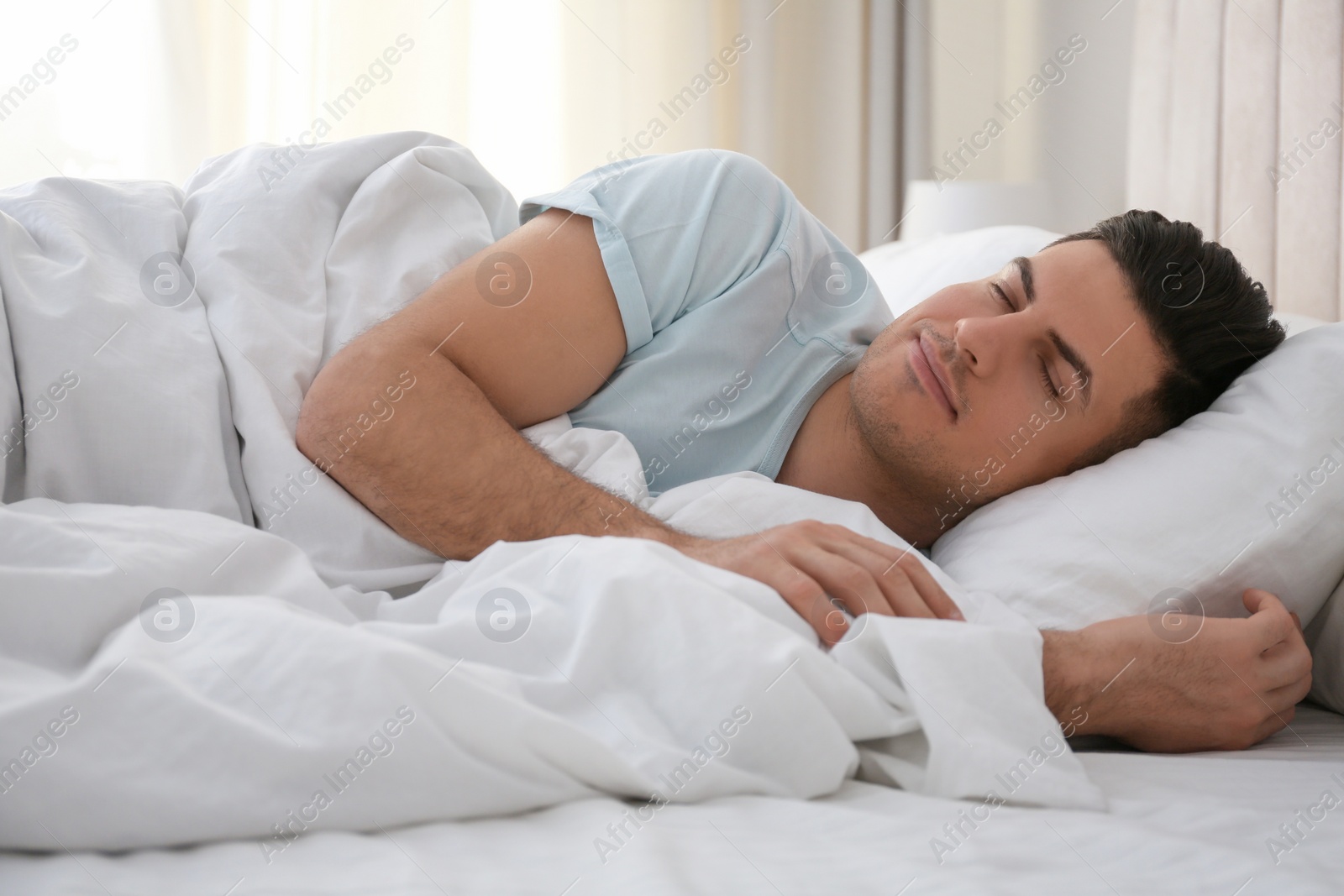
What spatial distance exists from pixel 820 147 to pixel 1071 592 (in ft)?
7.49

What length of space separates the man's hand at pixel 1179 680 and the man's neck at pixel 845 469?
344 millimetres

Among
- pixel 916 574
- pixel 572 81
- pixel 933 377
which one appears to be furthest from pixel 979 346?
pixel 572 81

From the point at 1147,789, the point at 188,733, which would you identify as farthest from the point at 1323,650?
the point at 188,733

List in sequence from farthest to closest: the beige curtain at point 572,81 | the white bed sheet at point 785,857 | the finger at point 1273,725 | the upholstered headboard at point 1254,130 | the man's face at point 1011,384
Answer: the beige curtain at point 572,81 → the upholstered headboard at point 1254,130 → the man's face at point 1011,384 → the finger at point 1273,725 → the white bed sheet at point 785,857

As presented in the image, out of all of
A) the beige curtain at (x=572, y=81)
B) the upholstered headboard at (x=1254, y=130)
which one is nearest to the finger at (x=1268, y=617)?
the upholstered headboard at (x=1254, y=130)

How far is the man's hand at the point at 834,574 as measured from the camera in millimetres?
753

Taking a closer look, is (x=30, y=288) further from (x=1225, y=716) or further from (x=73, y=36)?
(x=73, y=36)

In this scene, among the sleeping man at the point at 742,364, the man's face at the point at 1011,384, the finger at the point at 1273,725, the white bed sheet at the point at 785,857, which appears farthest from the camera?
the man's face at the point at 1011,384

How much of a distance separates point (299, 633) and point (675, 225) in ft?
2.14

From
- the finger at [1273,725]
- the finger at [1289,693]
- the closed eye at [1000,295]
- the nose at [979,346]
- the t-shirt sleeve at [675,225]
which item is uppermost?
the t-shirt sleeve at [675,225]

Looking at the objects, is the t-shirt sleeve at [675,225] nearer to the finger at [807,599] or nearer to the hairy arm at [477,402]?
the hairy arm at [477,402]

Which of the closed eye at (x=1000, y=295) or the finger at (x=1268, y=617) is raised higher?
the closed eye at (x=1000, y=295)

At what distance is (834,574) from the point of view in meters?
0.77

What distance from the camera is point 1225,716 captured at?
0.81 metres
